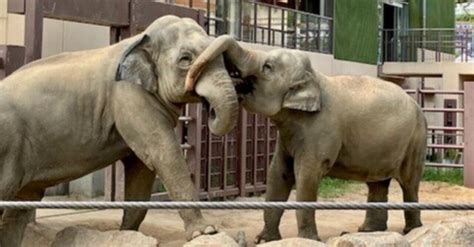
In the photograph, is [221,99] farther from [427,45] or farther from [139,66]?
[427,45]

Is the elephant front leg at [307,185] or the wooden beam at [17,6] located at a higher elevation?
the wooden beam at [17,6]

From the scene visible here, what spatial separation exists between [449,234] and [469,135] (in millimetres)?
8120

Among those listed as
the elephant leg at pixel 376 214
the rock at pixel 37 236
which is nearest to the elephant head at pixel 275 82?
the elephant leg at pixel 376 214

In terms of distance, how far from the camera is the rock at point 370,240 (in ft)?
15.3

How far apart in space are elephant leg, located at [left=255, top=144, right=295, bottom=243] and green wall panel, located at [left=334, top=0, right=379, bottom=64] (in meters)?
12.9

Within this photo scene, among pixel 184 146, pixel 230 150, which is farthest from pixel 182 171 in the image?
pixel 230 150

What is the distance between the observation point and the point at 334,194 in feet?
37.6

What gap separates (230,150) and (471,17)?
3343 cm

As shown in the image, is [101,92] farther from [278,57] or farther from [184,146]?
[184,146]

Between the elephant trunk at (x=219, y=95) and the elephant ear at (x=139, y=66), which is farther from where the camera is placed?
the elephant ear at (x=139, y=66)

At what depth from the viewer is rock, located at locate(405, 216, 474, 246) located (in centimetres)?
507

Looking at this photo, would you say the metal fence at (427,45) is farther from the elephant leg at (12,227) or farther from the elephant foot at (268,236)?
the elephant leg at (12,227)

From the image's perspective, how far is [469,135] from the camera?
12930mm

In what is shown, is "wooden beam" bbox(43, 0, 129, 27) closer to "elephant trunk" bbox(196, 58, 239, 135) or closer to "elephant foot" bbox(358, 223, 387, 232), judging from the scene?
"elephant trunk" bbox(196, 58, 239, 135)
